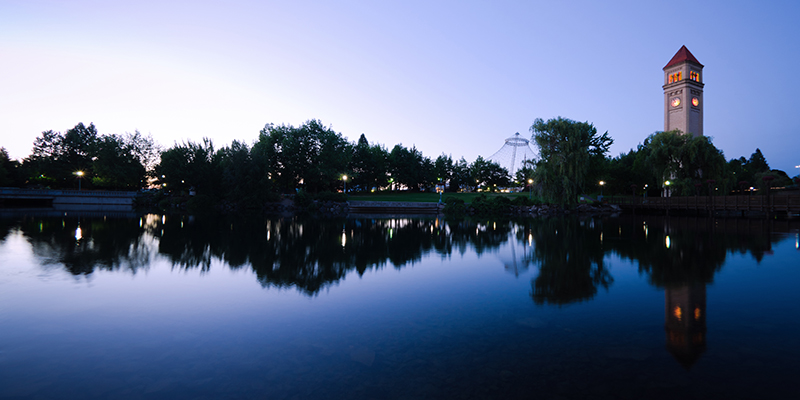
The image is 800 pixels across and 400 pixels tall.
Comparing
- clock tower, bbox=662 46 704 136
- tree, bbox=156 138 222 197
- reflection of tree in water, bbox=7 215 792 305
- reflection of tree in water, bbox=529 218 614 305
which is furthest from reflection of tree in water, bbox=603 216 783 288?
clock tower, bbox=662 46 704 136

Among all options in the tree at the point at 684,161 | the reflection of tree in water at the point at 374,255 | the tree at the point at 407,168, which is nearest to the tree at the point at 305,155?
the tree at the point at 407,168

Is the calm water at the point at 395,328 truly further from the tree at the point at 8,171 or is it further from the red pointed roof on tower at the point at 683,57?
the red pointed roof on tower at the point at 683,57

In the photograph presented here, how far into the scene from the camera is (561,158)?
139 ft

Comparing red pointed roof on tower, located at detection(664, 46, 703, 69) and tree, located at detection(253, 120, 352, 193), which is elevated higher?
red pointed roof on tower, located at detection(664, 46, 703, 69)

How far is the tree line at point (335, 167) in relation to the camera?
4338 cm

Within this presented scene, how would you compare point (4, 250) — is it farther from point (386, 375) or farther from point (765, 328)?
point (765, 328)

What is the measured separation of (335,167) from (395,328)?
58.7 metres

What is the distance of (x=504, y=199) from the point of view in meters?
49.8

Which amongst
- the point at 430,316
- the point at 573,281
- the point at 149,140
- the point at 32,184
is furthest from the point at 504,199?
the point at 32,184

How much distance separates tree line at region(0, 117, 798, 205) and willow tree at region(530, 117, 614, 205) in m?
0.11

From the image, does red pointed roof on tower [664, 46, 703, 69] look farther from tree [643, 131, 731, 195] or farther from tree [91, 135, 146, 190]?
tree [91, 135, 146, 190]

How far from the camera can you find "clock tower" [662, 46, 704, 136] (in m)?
70.7

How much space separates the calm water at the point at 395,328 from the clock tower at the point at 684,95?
2954 inches

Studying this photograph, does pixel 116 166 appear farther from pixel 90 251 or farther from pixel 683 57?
pixel 683 57
